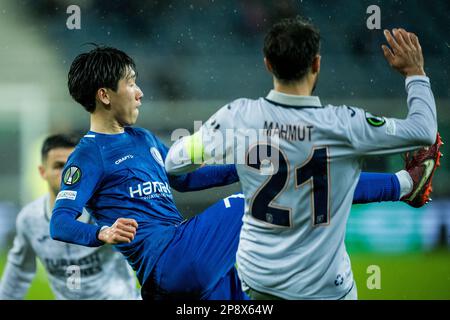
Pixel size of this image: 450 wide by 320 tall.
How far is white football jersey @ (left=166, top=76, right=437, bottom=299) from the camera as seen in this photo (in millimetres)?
2326

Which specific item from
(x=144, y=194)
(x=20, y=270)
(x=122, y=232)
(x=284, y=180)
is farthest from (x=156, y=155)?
(x=20, y=270)

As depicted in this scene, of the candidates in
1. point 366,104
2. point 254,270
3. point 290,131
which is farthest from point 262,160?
point 366,104

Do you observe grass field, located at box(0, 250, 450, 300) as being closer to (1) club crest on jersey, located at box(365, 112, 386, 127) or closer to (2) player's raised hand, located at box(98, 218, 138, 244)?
(2) player's raised hand, located at box(98, 218, 138, 244)

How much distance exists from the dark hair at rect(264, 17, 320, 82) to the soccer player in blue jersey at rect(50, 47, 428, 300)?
634mm

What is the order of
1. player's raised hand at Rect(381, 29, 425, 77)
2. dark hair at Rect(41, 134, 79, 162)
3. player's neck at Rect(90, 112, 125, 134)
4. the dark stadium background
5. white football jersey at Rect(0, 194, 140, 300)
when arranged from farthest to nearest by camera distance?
the dark stadium background < dark hair at Rect(41, 134, 79, 162) < white football jersey at Rect(0, 194, 140, 300) < player's neck at Rect(90, 112, 125, 134) < player's raised hand at Rect(381, 29, 425, 77)

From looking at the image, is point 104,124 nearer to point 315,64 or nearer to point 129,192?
point 129,192

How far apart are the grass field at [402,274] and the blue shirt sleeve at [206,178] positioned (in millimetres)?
2807

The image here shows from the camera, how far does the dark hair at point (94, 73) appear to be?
118 inches

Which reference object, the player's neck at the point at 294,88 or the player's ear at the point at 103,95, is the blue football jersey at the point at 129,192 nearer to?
the player's ear at the point at 103,95

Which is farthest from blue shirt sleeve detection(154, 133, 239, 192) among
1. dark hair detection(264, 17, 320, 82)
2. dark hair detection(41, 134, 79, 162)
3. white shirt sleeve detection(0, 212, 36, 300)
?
white shirt sleeve detection(0, 212, 36, 300)

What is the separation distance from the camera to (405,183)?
2850 mm

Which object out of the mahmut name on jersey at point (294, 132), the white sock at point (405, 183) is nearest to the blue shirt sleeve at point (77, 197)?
the mahmut name on jersey at point (294, 132)
